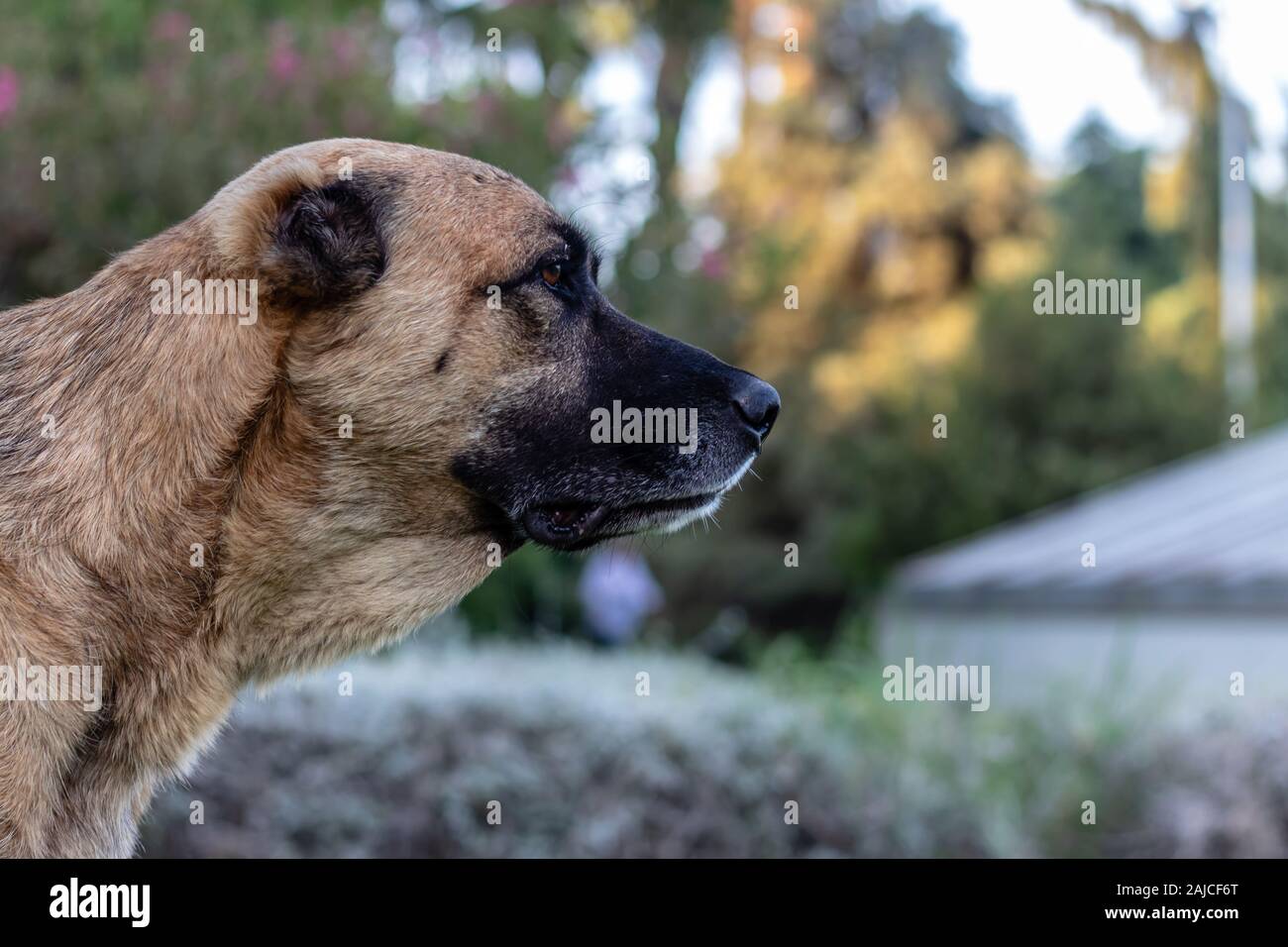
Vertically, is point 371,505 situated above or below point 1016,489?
below

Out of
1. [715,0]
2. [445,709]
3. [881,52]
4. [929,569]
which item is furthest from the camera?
[881,52]

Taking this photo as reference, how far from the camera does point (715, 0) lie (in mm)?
16000

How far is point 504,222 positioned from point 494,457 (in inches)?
22.4

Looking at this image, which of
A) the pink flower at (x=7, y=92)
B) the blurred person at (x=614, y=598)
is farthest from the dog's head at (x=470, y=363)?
the blurred person at (x=614, y=598)

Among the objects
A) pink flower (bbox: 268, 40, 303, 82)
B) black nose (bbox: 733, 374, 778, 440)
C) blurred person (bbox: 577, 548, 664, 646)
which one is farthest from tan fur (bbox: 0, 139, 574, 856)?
blurred person (bbox: 577, 548, 664, 646)

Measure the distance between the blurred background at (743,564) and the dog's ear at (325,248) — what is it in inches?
37.8

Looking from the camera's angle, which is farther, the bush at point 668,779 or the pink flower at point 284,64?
the pink flower at point 284,64

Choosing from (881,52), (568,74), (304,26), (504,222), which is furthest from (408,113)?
(881,52)

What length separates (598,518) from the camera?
3240mm

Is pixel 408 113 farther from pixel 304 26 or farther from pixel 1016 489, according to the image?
pixel 1016 489

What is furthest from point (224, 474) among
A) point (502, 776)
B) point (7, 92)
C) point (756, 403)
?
point (7, 92)

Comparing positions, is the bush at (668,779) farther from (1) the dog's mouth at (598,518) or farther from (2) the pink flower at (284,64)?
(2) the pink flower at (284,64)

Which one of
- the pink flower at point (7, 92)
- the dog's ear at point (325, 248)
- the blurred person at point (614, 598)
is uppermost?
the pink flower at point (7, 92)

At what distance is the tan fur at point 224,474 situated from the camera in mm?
2648
